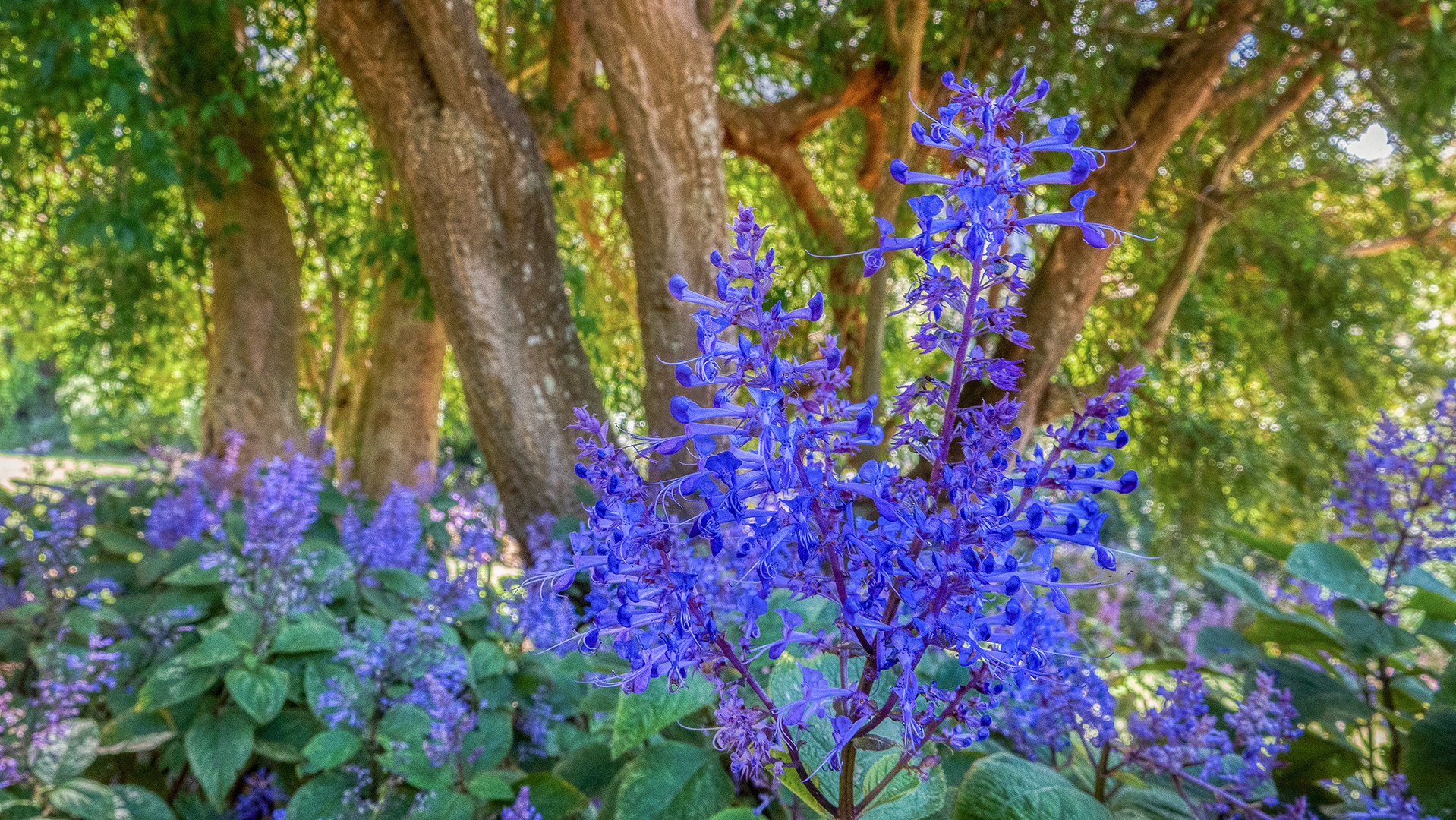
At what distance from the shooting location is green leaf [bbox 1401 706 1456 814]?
1.16 meters

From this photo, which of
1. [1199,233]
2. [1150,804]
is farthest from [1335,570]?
[1199,233]

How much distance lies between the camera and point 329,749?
5.02ft

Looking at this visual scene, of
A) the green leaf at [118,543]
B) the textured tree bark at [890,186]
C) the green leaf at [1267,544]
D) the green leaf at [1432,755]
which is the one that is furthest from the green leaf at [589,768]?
the green leaf at [118,543]

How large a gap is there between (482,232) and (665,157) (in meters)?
0.74

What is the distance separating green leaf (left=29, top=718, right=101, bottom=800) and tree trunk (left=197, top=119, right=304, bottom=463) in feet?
9.97

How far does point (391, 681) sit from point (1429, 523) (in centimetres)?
217

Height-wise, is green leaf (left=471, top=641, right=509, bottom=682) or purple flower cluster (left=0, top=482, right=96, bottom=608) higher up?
purple flower cluster (left=0, top=482, right=96, bottom=608)

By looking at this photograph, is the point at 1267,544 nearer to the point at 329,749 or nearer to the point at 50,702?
the point at 329,749

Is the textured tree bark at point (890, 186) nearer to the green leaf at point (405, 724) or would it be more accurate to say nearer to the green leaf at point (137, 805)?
the green leaf at point (405, 724)

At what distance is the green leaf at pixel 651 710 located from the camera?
101 centimetres

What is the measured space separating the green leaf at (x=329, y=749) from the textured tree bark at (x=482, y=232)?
1307 millimetres

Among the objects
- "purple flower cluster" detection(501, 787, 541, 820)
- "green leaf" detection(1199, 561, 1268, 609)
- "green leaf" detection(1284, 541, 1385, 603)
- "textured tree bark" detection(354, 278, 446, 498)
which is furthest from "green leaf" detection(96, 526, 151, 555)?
"green leaf" detection(1284, 541, 1385, 603)

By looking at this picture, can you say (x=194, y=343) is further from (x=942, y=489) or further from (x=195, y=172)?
(x=942, y=489)

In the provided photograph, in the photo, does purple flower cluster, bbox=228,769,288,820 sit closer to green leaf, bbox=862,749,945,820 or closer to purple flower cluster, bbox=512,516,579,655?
purple flower cluster, bbox=512,516,579,655
